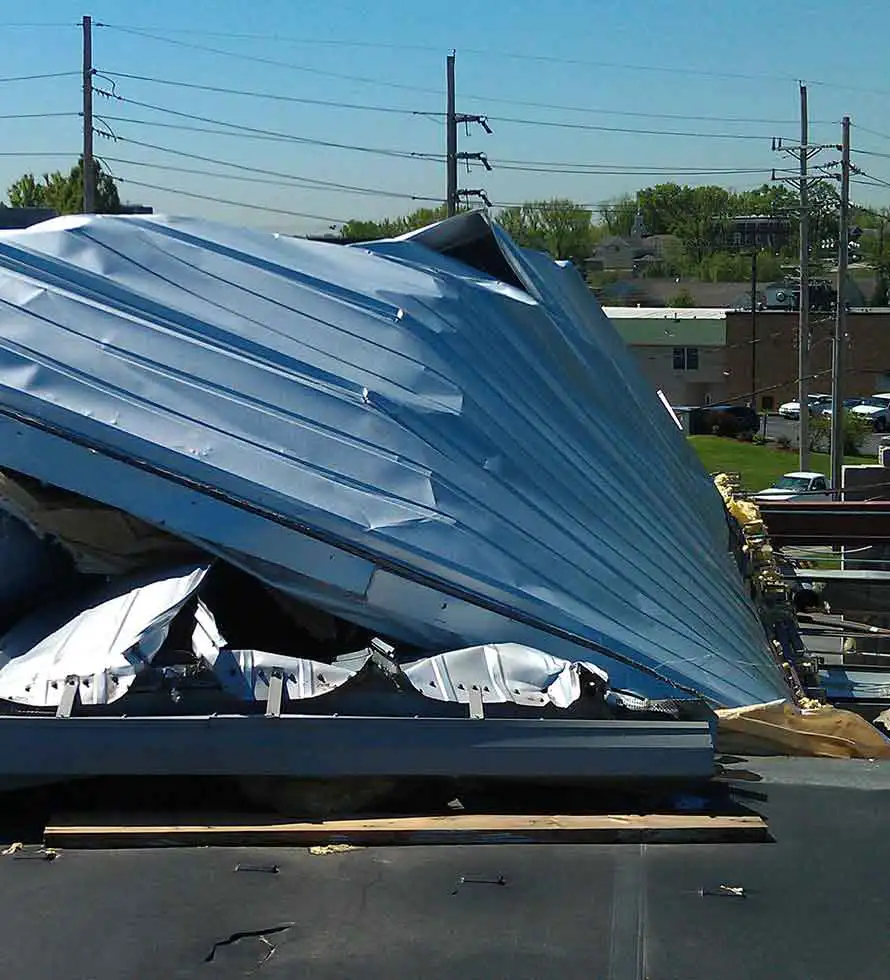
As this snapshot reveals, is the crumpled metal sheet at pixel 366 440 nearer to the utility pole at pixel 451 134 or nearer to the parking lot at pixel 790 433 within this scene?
the utility pole at pixel 451 134

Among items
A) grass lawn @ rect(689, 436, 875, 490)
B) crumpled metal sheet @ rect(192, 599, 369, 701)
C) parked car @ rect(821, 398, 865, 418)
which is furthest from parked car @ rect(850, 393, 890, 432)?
crumpled metal sheet @ rect(192, 599, 369, 701)

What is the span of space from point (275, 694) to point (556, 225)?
9596cm

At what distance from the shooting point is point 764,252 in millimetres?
96625

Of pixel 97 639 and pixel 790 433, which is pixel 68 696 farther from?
pixel 790 433

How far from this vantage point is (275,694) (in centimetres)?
439

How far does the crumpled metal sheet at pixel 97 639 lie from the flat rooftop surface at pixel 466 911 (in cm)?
55

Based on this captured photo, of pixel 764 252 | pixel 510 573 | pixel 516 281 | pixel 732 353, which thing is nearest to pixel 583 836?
pixel 510 573

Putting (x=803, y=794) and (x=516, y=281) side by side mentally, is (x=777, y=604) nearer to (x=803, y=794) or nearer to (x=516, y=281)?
(x=516, y=281)

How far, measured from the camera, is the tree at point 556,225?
92375 mm

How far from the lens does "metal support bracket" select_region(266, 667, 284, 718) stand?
4332mm

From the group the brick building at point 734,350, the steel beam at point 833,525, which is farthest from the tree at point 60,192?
the steel beam at point 833,525

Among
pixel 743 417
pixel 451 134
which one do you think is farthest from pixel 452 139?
pixel 743 417

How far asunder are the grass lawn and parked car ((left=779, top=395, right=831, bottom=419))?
5815mm

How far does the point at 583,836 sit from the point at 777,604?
4.72 meters
